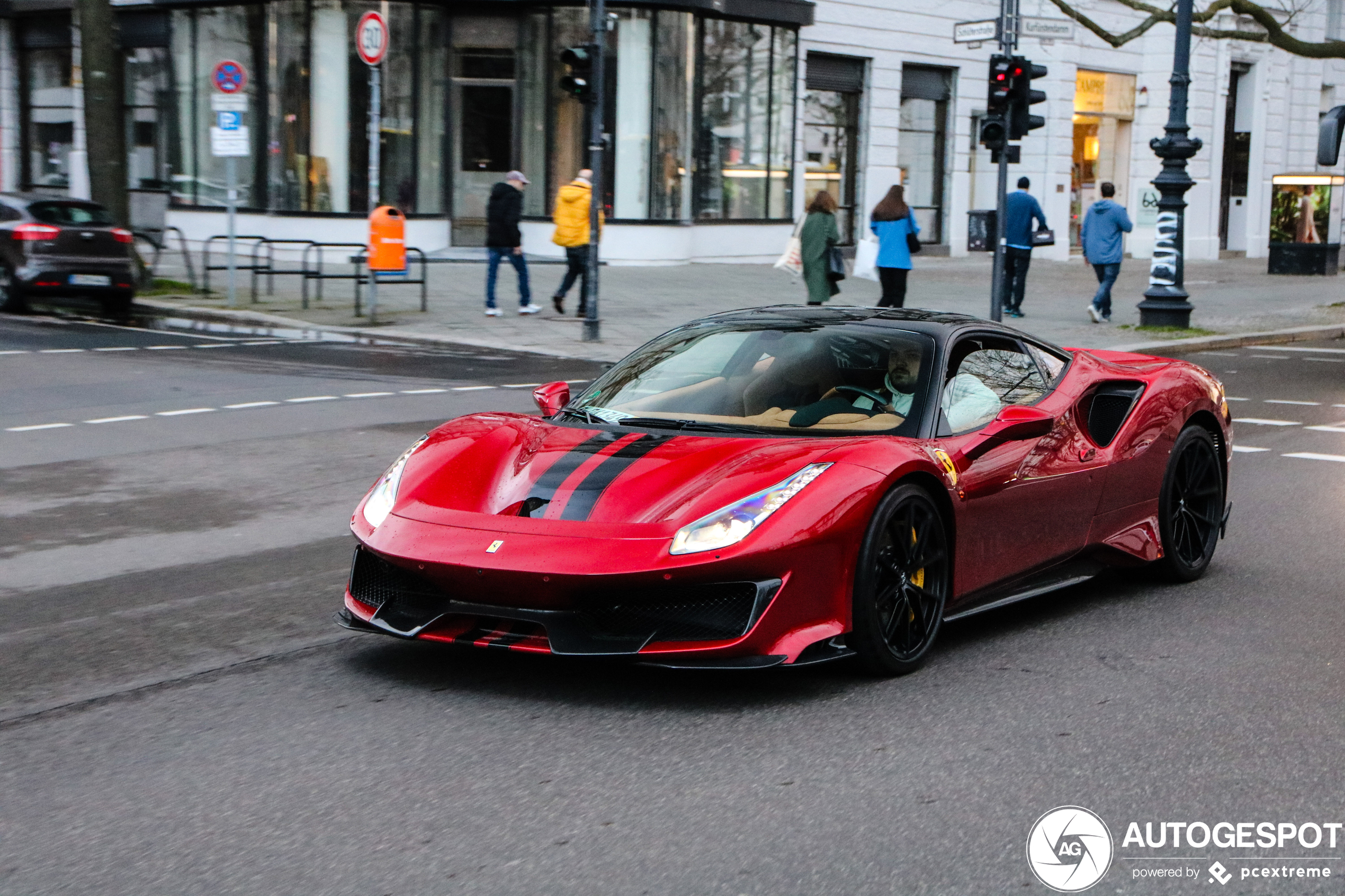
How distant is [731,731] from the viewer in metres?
4.61

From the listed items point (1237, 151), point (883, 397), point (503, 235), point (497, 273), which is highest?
point (1237, 151)

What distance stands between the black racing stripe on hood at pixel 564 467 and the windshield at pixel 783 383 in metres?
0.32

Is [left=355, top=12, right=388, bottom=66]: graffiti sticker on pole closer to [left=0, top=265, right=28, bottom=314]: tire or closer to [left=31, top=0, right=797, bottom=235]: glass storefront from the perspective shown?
[left=0, top=265, right=28, bottom=314]: tire

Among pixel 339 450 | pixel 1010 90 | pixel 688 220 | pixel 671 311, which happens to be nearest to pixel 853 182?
pixel 688 220

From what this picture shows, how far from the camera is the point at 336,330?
18.7 metres

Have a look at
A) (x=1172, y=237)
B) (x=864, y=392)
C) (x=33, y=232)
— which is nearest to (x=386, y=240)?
(x=33, y=232)

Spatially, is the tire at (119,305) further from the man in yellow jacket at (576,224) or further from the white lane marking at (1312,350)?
the white lane marking at (1312,350)

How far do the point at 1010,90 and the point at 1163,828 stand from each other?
15.7m

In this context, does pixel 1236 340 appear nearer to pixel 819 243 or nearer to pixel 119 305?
pixel 819 243

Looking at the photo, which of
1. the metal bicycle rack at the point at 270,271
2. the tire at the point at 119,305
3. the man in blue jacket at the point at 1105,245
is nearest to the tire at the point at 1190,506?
the metal bicycle rack at the point at 270,271

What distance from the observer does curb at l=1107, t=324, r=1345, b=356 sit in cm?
1914

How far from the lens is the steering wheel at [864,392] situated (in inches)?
227

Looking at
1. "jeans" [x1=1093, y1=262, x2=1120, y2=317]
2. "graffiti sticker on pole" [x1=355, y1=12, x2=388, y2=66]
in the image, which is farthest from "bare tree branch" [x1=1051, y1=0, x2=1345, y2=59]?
"graffiti sticker on pole" [x1=355, y1=12, x2=388, y2=66]

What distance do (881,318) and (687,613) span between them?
1903 millimetres
